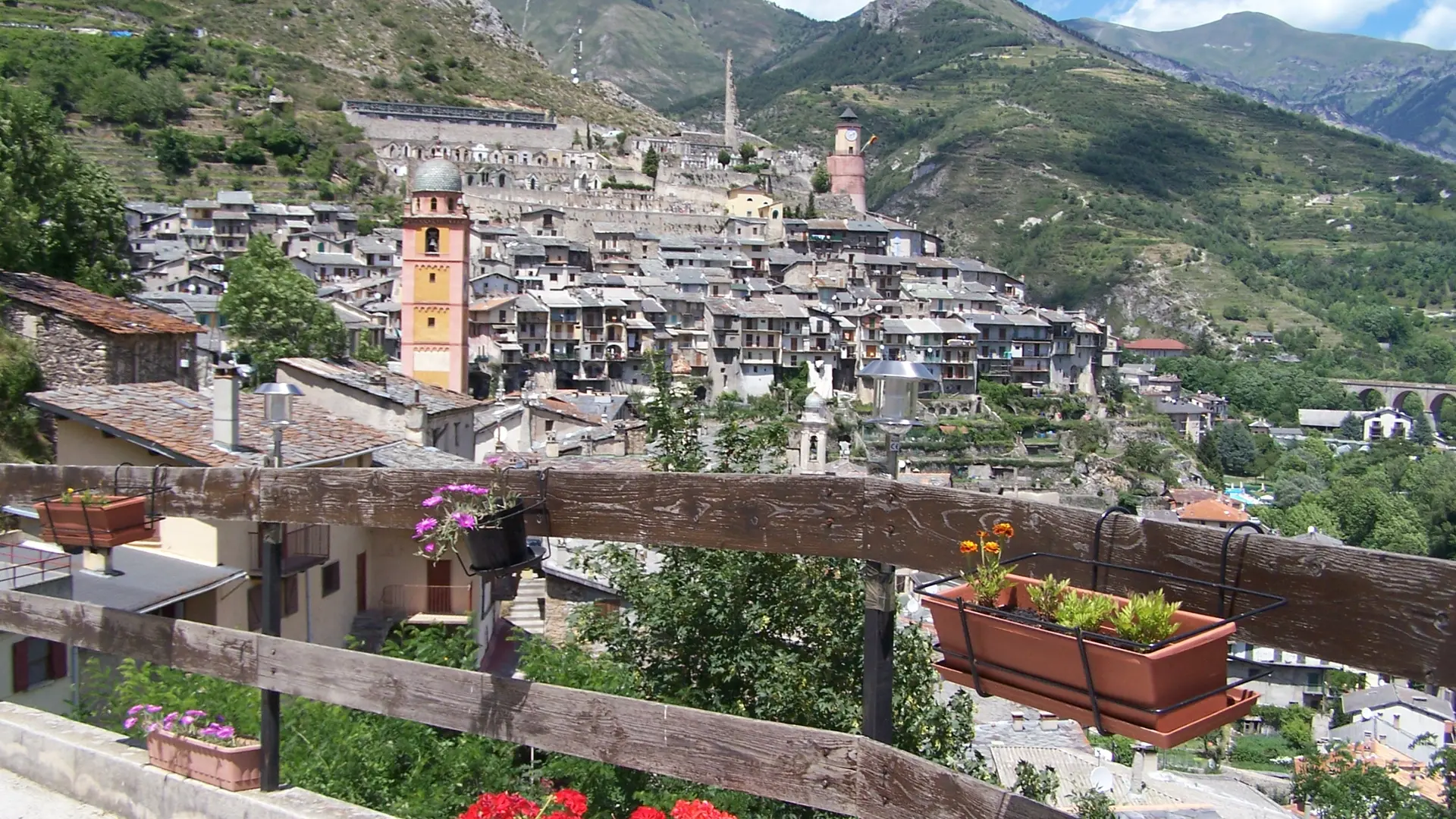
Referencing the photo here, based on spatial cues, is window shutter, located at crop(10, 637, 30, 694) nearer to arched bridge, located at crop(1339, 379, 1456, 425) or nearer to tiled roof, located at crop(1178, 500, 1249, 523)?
tiled roof, located at crop(1178, 500, 1249, 523)

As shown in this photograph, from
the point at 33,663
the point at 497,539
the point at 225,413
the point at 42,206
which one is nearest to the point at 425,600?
the point at 225,413

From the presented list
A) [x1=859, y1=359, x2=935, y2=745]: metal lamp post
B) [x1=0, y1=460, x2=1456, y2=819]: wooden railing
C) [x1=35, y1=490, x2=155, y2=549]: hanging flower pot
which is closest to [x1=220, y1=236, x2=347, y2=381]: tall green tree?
[x1=35, y1=490, x2=155, y2=549]: hanging flower pot

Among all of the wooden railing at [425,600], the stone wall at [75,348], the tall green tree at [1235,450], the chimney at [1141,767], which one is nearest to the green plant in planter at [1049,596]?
the wooden railing at [425,600]

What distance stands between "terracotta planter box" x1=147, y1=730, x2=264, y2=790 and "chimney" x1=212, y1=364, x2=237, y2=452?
21.5 feet

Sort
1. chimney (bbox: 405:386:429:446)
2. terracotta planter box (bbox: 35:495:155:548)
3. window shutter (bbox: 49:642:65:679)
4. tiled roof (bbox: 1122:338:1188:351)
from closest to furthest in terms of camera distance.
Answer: terracotta planter box (bbox: 35:495:155:548) < window shutter (bbox: 49:642:65:679) < chimney (bbox: 405:386:429:446) < tiled roof (bbox: 1122:338:1188:351)

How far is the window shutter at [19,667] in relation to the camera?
7.75 m

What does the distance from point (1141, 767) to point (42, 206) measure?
23666 millimetres

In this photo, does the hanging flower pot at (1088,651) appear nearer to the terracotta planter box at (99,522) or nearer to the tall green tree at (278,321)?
the terracotta planter box at (99,522)

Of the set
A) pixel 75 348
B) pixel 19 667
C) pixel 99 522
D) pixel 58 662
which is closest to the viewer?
pixel 99 522

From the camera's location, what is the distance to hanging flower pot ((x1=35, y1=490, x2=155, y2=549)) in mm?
4480

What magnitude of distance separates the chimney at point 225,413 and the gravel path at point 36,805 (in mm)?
5979

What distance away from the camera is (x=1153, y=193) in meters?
154

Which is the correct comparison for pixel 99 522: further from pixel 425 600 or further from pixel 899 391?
pixel 425 600

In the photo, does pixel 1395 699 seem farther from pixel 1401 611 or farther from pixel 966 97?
pixel 966 97
